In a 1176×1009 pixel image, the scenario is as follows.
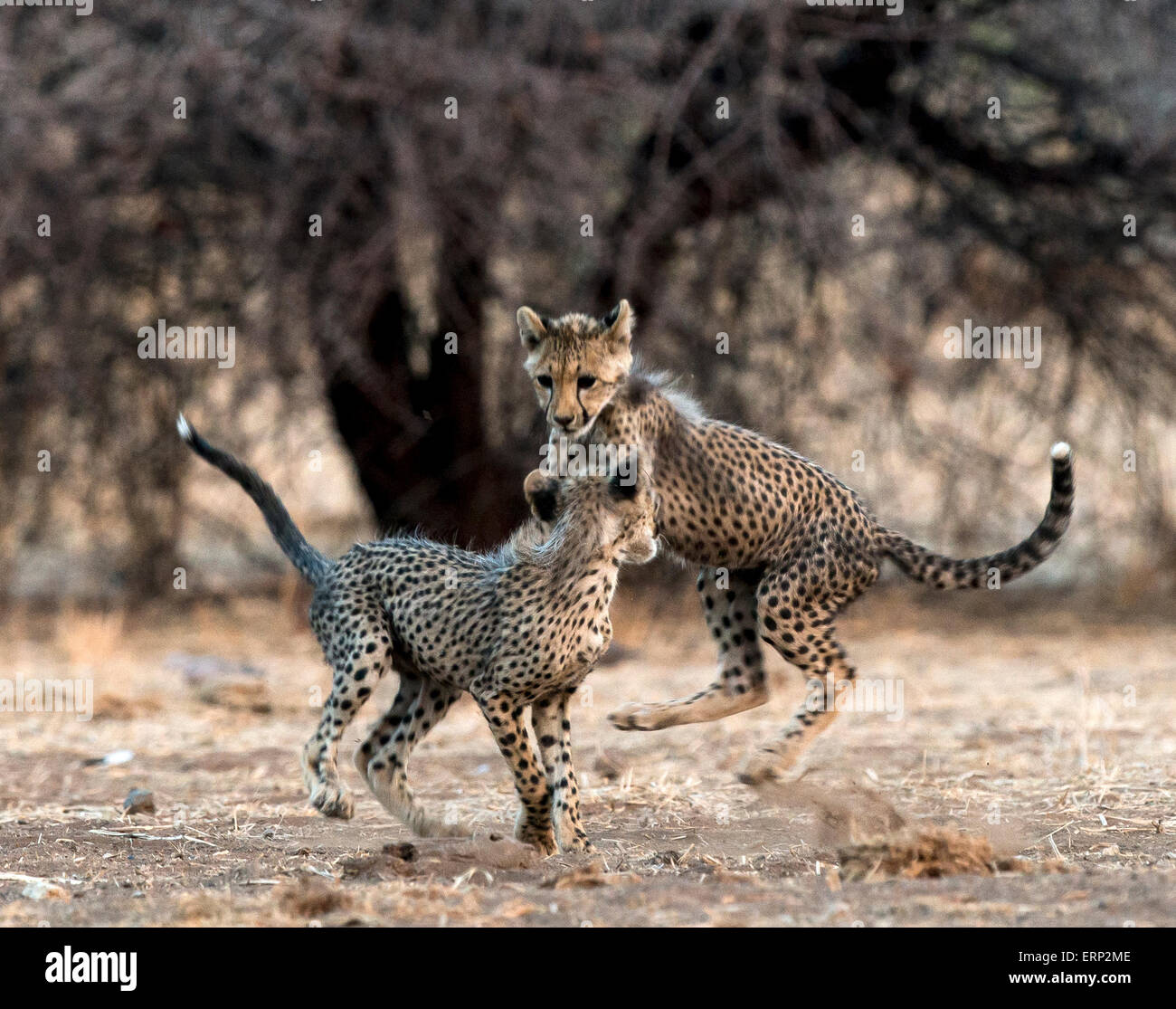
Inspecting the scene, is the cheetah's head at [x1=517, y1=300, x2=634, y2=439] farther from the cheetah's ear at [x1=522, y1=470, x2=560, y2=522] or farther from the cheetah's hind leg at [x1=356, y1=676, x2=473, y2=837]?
the cheetah's hind leg at [x1=356, y1=676, x2=473, y2=837]

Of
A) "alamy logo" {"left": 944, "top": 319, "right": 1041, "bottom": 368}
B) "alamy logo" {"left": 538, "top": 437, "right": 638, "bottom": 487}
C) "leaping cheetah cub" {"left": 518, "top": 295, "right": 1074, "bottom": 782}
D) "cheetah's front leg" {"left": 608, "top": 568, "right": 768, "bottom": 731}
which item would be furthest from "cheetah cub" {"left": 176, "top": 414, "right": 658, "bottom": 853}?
"alamy logo" {"left": 944, "top": 319, "right": 1041, "bottom": 368}

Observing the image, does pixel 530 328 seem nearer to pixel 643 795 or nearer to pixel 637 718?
pixel 637 718

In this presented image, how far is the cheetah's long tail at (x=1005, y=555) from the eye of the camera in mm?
5465

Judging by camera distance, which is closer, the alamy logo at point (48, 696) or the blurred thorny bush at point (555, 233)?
the alamy logo at point (48, 696)

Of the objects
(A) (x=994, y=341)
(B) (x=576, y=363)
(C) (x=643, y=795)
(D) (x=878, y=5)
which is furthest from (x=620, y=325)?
(A) (x=994, y=341)

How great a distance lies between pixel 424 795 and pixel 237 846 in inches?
43.0

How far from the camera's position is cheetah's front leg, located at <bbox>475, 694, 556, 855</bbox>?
4.99 m

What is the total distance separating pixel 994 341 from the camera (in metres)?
10.2

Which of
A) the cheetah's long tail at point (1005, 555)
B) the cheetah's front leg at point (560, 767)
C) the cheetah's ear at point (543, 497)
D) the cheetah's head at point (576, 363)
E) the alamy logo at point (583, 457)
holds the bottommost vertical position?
the cheetah's front leg at point (560, 767)

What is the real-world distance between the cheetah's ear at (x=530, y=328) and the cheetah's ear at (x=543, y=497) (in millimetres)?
608

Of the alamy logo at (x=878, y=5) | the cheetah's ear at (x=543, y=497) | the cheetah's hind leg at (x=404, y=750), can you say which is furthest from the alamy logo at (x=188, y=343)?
the cheetah's ear at (x=543, y=497)

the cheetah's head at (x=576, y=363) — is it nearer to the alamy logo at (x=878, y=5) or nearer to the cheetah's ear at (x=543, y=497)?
the cheetah's ear at (x=543, y=497)

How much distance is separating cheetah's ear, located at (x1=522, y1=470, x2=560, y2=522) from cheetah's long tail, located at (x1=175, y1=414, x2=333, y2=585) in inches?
37.6
